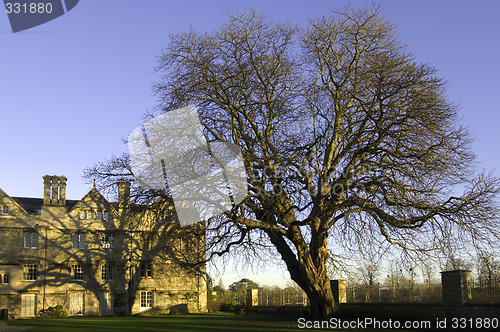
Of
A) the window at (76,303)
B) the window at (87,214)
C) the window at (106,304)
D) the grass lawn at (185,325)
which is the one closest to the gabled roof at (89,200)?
the window at (87,214)

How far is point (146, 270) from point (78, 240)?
6.10 m

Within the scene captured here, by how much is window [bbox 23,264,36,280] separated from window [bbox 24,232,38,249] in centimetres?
146

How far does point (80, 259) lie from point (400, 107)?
101 feet

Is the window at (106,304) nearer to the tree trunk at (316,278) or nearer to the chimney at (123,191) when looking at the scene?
the chimney at (123,191)

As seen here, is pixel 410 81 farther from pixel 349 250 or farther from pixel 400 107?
pixel 349 250

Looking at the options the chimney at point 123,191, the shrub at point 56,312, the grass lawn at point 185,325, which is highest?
the chimney at point 123,191

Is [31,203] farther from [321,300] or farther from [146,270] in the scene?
[321,300]

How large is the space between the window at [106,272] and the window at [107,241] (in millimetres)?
1553

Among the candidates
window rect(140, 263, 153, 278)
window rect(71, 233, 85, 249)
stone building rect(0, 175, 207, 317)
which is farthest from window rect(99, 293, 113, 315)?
window rect(71, 233, 85, 249)

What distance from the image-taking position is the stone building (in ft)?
129

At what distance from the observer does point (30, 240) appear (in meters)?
40.2

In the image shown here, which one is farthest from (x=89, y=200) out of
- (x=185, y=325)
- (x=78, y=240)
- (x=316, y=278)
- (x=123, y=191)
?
(x=316, y=278)

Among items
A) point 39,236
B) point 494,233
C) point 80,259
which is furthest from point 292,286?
point 494,233

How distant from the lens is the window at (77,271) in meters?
41.0
